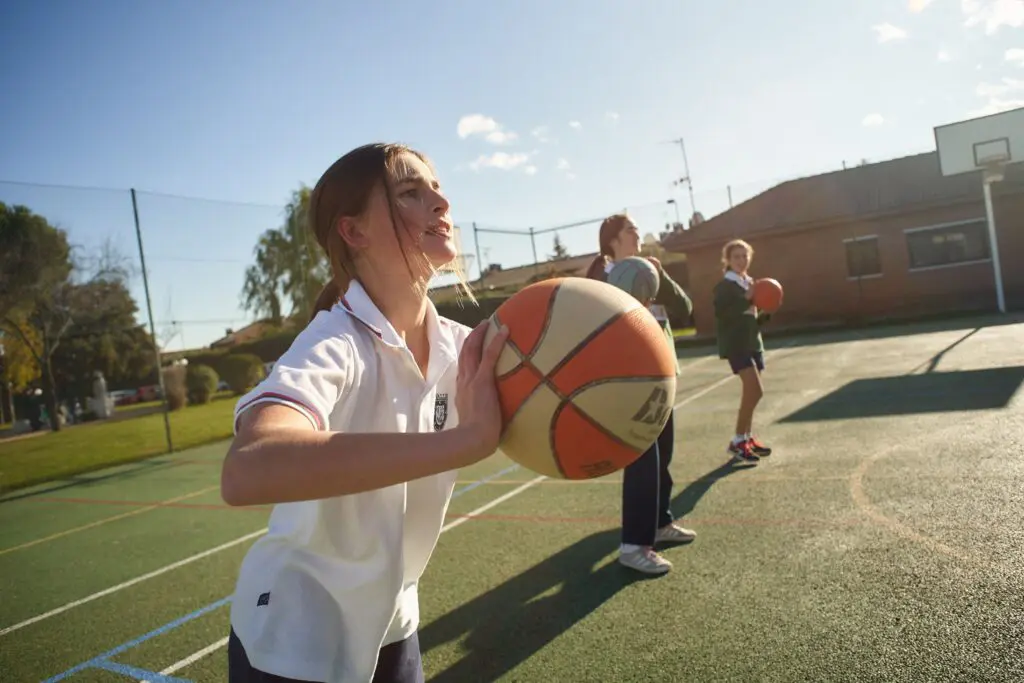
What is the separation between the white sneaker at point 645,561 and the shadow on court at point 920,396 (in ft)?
15.1

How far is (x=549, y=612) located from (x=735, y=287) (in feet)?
12.8

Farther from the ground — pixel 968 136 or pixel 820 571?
pixel 968 136

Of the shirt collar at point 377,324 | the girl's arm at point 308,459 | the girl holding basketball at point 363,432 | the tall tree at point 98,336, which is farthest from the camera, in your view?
the tall tree at point 98,336

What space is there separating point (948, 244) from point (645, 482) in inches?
859

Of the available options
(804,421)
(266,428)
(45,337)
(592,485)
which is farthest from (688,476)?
(45,337)

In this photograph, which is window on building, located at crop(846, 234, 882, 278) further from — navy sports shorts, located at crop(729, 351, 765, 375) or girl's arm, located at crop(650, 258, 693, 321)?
girl's arm, located at crop(650, 258, 693, 321)

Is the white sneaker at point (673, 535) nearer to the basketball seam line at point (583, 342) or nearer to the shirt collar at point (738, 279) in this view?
the shirt collar at point (738, 279)

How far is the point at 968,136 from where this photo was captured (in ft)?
64.3

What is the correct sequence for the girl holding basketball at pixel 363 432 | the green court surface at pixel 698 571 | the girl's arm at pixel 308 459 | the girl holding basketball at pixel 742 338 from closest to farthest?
the girl's arm at pixel 308 459, the girl holding basketball at pixel 363 432, the green court surface at pixel 698 571, the girl holding basketball at pixel 742 338

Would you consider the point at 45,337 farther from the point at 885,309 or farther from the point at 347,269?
the point at 885,309

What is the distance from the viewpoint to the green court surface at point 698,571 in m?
3.10

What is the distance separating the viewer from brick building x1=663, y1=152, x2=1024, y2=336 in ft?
67.3

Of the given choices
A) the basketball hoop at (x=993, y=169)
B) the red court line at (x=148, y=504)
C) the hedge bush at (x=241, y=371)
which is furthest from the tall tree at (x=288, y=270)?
the basketball hoop at (x=993, y=169)

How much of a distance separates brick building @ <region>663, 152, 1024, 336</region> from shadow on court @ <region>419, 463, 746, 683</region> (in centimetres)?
1990
